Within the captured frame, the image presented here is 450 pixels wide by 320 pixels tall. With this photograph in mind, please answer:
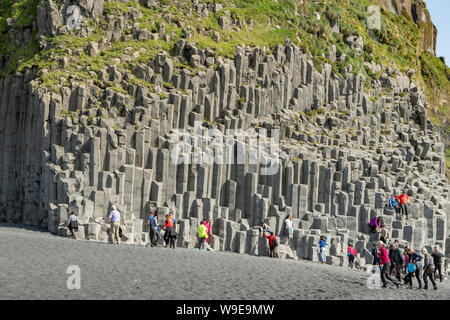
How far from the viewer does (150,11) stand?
4406 cm

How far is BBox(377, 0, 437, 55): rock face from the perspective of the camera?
70062mm

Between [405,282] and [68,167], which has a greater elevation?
[68,167]

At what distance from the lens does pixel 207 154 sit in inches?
1453

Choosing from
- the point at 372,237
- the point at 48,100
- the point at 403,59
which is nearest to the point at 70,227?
the point at 48,100

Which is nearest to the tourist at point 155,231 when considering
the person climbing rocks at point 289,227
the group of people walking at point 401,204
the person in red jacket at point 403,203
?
the person climbing rocks at point 289,227

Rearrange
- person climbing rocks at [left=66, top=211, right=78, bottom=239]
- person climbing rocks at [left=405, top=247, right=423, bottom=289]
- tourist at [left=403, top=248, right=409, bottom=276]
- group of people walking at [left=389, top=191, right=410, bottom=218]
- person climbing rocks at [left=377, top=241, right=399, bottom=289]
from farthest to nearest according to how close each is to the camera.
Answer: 1. group of people walking at [left=389, top=191, right=410, bottom=218]
2. person climbing rocks at [left=66, top=211, right=78, bottom=239]
3. tourist at [left=403, top=248, right=409, bottom=276]
4. person climbing rocks at [left=405, top=247, right=423, bottom=289]
5. person climbing rocks at [left=377, top=241, right=399, bottom=289]

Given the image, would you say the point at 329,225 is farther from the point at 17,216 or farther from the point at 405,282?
the point at 17,216

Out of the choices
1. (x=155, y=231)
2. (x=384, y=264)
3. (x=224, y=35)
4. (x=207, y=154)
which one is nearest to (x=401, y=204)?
(x=207, y=154)

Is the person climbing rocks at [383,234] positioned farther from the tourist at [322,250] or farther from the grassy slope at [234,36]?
the grassy slope at [234,36]

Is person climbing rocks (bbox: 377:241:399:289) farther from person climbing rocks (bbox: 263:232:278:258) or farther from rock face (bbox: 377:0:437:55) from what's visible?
rock face (bbox: 377:0:437:55)

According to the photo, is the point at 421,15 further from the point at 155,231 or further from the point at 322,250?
the point at 155,231

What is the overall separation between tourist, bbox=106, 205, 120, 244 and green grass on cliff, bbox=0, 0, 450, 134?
10014mm

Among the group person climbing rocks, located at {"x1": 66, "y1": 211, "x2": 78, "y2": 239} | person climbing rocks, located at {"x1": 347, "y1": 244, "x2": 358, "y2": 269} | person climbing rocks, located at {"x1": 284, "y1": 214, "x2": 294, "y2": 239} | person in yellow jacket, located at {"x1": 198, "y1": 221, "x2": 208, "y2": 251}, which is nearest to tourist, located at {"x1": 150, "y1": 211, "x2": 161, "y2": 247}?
person in yellow jacket, located at {"x1": 198, "y1": 221, "x2": 208, "y2": 251}

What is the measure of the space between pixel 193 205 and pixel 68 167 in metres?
5.98
